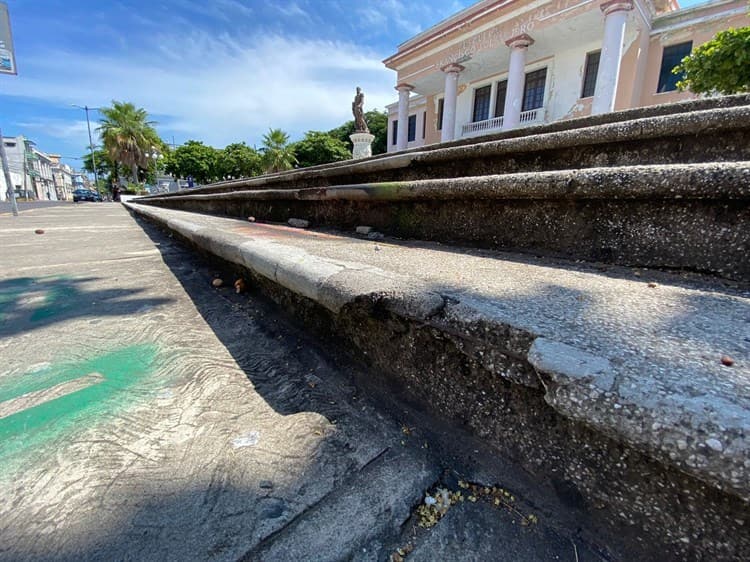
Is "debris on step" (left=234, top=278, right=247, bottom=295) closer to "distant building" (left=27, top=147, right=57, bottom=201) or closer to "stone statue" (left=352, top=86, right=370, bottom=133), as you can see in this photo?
"stone statue" (left=352, top=86, right=370, bottom=133)

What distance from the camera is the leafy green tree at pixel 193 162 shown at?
36.4 metres

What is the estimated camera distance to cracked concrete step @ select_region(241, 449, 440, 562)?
72cm

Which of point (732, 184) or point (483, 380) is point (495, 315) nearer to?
point (483, 380)

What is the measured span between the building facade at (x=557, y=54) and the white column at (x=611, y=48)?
0.9 inches

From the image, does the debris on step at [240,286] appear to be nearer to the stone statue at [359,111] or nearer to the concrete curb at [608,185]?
the concrete curb at [608,185]

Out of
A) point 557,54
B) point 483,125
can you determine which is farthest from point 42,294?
point 557,54

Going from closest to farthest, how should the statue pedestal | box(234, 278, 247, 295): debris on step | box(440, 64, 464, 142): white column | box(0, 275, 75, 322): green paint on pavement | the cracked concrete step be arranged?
the cracked concrete step → box(0, 275, 75, 322): green paint on pavement → box(234, 278, 247, 295): debris on step → the statue pedestal → box(440, 64, 464, 142): white column

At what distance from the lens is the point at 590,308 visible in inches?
36.0

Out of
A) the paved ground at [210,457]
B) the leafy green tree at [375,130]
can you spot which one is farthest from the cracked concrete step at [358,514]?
the leafy green tree at [375,130]

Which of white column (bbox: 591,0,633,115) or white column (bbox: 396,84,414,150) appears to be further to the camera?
white column (bbox: 396,84,414,150)

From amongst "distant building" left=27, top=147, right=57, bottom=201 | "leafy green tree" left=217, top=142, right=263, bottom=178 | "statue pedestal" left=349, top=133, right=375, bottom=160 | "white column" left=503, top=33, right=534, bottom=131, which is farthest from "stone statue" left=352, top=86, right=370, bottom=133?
"distant building" left=27, top=147, right=57, bottom=201

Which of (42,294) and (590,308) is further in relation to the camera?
(42,294)

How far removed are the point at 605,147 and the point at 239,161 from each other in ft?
137

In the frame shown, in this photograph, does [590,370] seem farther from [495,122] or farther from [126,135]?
[126,135]
